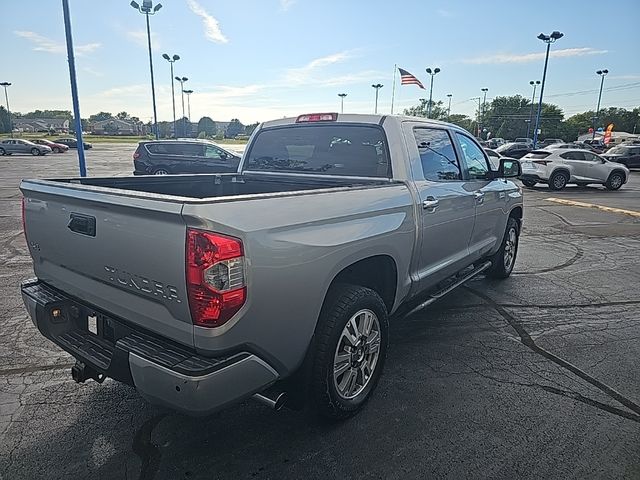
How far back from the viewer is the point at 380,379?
339 cm

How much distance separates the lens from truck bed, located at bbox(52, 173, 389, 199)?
360 cm

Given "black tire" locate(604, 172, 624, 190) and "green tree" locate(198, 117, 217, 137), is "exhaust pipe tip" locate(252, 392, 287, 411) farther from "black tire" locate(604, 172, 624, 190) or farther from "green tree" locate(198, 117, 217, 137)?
"green tree" locate(198, 117, 217, 137)

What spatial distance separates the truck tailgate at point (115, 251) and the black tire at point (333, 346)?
82 cm

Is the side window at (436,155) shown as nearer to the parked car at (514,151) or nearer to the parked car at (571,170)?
the parked car at (571,170)

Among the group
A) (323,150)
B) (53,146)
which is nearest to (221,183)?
(323,150)

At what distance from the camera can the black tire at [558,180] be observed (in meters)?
18.6

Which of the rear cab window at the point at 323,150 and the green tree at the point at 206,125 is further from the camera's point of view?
the green tree at the point at 206,125

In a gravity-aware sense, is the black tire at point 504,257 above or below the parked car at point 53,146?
above

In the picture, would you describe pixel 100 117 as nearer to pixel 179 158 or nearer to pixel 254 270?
pixel 179 158

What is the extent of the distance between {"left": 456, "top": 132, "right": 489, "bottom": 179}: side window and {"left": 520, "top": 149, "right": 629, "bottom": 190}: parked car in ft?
50.0

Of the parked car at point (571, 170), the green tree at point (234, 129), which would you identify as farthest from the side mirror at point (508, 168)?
the green tree at point (234, 129)

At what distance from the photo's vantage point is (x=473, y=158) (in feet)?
16.2

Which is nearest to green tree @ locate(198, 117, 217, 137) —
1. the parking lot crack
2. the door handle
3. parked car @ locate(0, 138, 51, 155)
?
parked car @ locate(0, 138, 51, 155)

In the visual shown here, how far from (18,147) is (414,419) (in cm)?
4952
